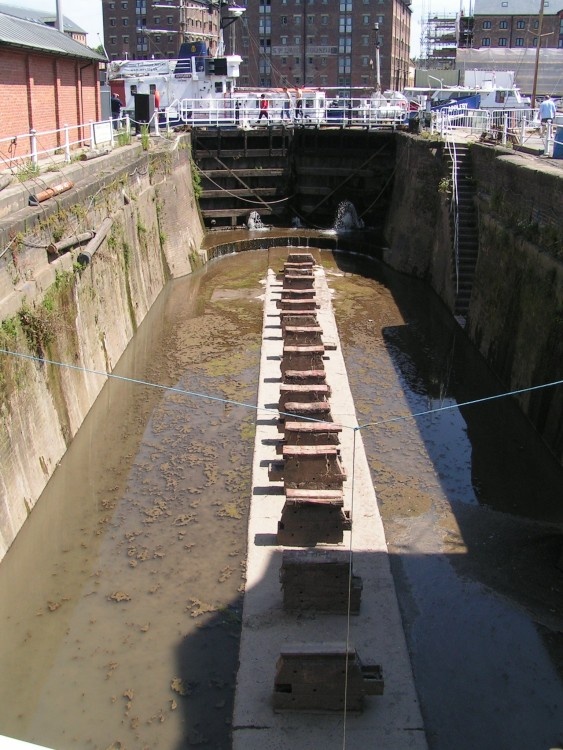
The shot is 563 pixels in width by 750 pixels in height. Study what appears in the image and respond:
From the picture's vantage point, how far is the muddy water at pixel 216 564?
283 inches

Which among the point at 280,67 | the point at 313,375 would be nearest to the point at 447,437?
the point at 313,375

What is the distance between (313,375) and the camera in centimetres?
1234

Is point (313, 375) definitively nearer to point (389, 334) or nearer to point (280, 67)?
point (389, 334)

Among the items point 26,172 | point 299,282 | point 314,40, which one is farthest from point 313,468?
point 314,40

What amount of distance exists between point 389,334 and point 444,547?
9066 mm

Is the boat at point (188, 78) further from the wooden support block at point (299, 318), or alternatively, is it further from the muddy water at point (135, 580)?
the muddy water at point (135, 580)

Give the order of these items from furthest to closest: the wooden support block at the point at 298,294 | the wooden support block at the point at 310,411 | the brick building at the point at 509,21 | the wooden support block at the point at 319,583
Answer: the brick building at the point at 509,21 → the wooden support block at the point at 298,294 → the wooden support block at the point at 310,411 → the wooden support block at the point at 319,583

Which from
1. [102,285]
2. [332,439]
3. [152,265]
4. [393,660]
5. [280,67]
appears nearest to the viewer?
[393,660]

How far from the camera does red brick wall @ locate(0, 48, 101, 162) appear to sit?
1800cm

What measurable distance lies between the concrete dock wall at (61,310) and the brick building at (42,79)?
86.9 inches

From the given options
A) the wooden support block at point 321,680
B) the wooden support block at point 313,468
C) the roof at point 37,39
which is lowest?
the wooden support block at point 321,680

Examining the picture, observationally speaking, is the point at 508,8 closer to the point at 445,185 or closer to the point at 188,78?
the point at 188,78

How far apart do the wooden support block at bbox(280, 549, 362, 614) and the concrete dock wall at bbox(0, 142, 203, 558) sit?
3.27 m

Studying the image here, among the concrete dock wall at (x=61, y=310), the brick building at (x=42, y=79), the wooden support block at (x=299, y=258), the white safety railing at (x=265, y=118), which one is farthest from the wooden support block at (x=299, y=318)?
the white safety railing at (x=265, y=118)
